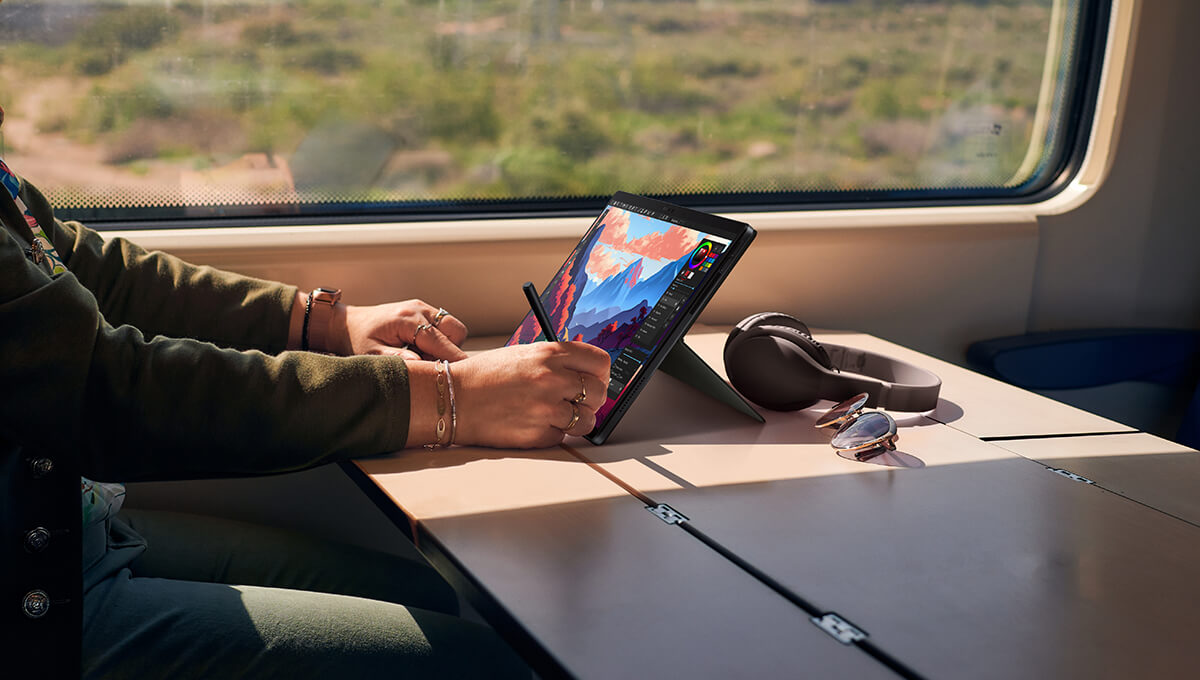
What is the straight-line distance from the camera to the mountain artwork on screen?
123 centimetres

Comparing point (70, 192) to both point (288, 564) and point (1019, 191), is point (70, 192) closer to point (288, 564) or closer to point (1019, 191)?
point (288, 564)

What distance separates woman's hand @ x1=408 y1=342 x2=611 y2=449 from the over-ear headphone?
265 mm

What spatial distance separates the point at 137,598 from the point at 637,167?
1344 mm

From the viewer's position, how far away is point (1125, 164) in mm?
2363

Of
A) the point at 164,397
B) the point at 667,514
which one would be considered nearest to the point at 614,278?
the point at 667,514

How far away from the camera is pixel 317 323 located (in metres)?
1.49

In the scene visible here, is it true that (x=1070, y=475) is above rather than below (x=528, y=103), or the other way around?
below

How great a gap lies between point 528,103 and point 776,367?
3.00 feet

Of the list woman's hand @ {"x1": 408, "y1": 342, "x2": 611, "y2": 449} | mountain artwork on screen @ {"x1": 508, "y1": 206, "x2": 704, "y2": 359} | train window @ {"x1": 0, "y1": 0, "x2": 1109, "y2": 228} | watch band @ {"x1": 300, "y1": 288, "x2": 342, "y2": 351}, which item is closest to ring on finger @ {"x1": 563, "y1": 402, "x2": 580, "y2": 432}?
woman's hand @ {"x1": 408, "y1": 342, "x2": 611, "y2": 449}

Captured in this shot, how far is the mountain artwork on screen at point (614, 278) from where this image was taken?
1231 millimetres

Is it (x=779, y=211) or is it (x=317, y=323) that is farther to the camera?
(x=779, y=211)

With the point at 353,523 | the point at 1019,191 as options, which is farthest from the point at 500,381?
the point at 1019,191

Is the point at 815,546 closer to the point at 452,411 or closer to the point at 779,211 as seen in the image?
the point at 452,411

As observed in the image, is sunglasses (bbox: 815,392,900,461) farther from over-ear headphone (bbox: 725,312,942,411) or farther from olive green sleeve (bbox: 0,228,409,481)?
olive green sleeve (bbox: 0,228,409,481)
